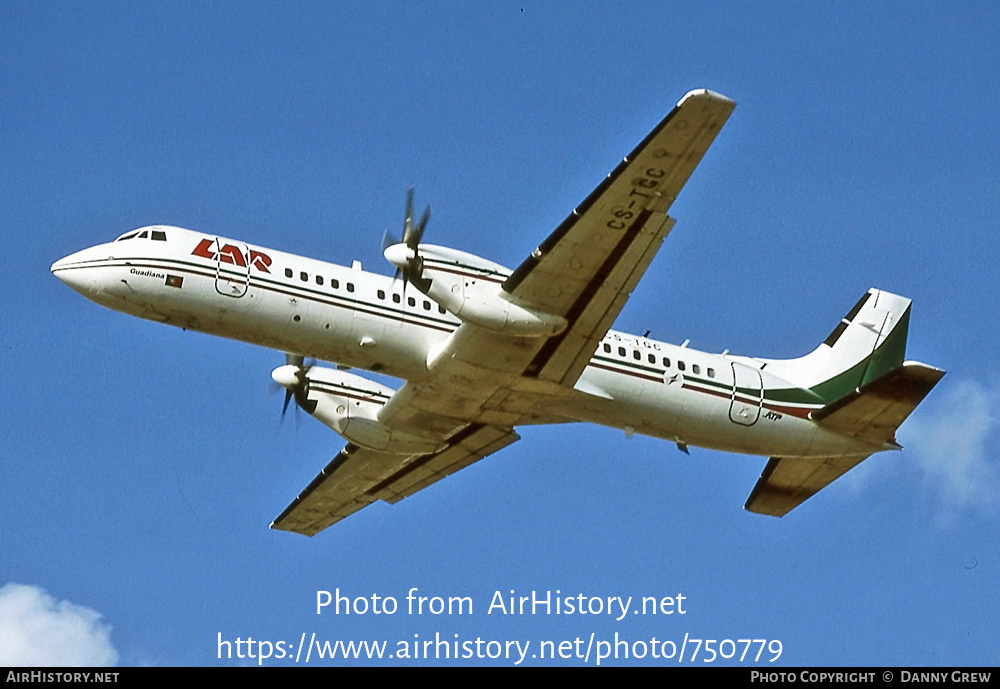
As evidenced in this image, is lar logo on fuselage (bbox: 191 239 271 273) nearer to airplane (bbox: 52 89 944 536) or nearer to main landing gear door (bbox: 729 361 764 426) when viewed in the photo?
airplane (bbox: 52 89 944 536)

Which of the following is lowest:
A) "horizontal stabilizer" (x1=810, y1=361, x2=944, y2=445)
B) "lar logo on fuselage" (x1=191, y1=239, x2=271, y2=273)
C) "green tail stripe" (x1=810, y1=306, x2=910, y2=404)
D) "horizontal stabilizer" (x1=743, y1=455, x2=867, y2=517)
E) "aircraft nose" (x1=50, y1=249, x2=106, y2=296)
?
"horizontal stabilizer" (x1=743, y1=455, x2=867, y2=517)

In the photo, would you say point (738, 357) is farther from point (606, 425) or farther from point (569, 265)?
point (569, 265)

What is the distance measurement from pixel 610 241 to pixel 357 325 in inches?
214

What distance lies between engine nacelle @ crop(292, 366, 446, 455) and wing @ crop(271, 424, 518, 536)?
33.9 inches

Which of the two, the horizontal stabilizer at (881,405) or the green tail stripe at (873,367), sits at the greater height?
the green tail stripe at (873,367)

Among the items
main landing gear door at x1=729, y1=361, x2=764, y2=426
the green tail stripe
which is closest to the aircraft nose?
main landing gear door at x1=729, y1=361, x2=764, y2=426

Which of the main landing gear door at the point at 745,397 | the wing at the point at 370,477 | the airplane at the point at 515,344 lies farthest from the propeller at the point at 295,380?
the main landing gear door at the point at 745,397

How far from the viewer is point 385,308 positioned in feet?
96.8

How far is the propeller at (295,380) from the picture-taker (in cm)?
3225

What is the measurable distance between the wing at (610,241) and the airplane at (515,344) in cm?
3

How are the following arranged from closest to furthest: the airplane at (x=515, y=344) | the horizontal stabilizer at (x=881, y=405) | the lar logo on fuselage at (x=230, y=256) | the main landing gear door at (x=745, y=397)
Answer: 1. the airplane at (x=515, y=344)
2. the lar logo on fuselage at (x=230, y=256)
3. the horizontal stabilizer at (x=881, y=405)
4. the main landing gear door at (x=745, y=397)

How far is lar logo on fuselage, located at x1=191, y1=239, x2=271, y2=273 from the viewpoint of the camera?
94.9ft

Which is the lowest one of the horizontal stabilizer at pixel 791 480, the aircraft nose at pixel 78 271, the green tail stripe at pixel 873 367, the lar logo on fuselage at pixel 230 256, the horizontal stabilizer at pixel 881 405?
the horizontal stabilizer at pixel 791 480

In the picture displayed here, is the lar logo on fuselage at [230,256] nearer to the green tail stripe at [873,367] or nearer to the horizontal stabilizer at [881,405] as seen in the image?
the horizontal stabilizer at [881,405]
